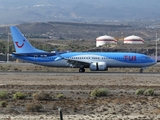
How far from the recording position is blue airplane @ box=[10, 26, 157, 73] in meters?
67.7

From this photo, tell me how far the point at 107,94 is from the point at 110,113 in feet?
28.1

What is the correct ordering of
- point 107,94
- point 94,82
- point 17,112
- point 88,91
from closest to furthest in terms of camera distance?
point 17,112 < point 107,94 < point 88,91 < point 94,82

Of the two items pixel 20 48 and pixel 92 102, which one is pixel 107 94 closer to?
pixel 92 102

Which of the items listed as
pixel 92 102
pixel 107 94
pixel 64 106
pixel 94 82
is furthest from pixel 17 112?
pixel 94 82

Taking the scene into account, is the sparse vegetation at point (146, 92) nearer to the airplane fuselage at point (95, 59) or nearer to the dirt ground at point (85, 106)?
the dirt ground at point (85, 106)

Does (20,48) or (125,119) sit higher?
(20,48)

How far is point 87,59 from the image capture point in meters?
68.7

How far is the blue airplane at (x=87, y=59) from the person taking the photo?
67.7m

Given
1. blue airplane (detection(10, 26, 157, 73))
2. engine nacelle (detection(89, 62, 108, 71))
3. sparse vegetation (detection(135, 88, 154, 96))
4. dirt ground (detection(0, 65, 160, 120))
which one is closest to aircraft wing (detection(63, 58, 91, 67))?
blue airplane (detection(10, 26, 157, 73))

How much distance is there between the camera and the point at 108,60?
222 feet

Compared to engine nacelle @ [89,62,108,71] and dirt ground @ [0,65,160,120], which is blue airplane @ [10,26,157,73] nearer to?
engine nacelle @ [89,62,108,71]

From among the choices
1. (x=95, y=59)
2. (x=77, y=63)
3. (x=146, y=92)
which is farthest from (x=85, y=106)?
(x=95, y=59)

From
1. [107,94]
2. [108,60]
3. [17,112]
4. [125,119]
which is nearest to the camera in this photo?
[125,119]

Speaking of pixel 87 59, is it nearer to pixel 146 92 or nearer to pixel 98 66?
pixel 98 66
